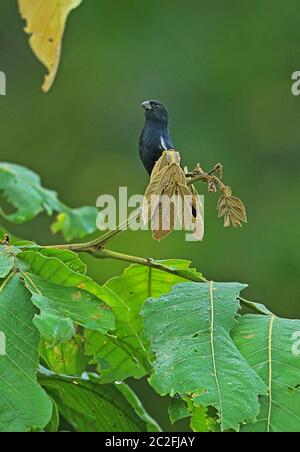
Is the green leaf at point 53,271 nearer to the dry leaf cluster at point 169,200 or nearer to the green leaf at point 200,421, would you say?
the dry leaf cluster at point 169,200

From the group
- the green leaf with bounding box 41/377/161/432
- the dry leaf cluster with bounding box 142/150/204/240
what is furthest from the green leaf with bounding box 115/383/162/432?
the dry leaf cluster with bounding box 142/150/204/240

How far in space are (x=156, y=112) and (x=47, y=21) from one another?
2.19ft

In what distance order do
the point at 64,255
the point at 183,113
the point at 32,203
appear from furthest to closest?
the point at 183,113
the point at 32,203
the point at 64,255

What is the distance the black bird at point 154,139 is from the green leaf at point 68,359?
288 millimetres

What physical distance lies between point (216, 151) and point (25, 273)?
19.9ft

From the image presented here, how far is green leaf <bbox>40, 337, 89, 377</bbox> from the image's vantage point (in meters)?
1.38

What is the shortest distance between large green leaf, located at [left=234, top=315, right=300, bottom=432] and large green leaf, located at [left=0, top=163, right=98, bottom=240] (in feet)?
2.41

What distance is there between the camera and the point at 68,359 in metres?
1.39

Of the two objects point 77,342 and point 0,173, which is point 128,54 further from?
point 77,342

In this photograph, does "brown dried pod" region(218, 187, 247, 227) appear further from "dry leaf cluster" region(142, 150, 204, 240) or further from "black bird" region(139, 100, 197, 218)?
"black bird" region(139, 100, 197, 218)

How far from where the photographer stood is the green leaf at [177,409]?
1.36 m

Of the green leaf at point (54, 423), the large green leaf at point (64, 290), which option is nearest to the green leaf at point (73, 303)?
the large green leaf at point (64, 290)

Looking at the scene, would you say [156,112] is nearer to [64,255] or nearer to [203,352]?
[64,255]

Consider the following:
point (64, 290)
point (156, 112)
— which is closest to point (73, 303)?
point (64, 290)
